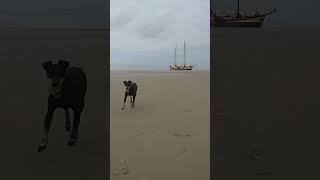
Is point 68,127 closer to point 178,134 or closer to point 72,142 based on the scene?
point 72,142

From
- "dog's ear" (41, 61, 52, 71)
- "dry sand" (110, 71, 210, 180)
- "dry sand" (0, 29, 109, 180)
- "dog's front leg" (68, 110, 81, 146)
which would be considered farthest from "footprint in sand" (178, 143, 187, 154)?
"dog's ear" (41, 61, 52, 71)

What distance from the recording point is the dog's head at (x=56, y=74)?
9.70 feet

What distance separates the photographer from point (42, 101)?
10.2 ft

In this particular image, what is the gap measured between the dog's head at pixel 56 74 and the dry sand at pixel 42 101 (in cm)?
8

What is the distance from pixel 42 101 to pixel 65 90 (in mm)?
228

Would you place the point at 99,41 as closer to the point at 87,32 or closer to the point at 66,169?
the point at 87,32
